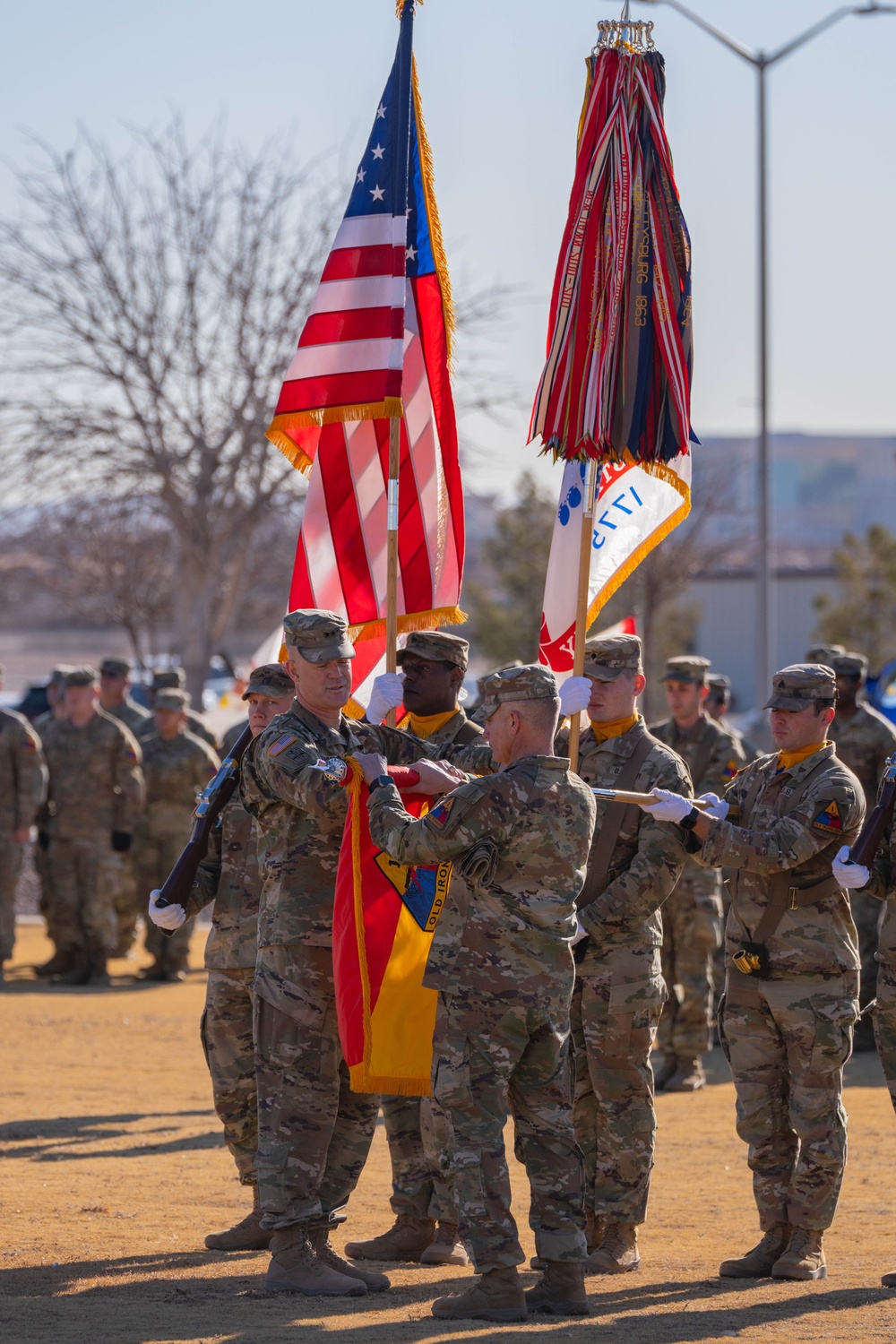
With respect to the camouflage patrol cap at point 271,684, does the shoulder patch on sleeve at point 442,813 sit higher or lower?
lower

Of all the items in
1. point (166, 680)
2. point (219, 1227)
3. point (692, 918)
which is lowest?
point (219, 1227)

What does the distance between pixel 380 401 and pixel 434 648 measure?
1.25 metres

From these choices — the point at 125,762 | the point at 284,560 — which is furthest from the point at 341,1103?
the point at 284,560

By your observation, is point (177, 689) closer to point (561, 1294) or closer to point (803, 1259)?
point (803, 1259)

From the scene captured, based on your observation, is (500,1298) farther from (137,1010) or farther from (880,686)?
(880,686)

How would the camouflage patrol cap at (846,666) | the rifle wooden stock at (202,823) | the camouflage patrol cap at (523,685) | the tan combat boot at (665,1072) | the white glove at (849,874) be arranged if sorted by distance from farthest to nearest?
the tan combat boot at (665,1072) < the camouflage patrol cap at (846,666) < the rifle wooden stock at (202,823) < the white glove at (849,874) < the camouflage patrol cap at (523,685)

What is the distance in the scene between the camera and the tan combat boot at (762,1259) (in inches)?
265

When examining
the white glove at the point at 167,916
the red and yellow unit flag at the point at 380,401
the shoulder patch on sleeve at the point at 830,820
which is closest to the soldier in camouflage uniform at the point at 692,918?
the red and yellow unit flag at the point at 380,401

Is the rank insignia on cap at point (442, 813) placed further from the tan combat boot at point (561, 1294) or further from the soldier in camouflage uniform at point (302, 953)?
the tan combat boot at point (561, 1294)

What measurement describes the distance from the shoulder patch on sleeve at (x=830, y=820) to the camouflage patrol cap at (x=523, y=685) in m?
1.24

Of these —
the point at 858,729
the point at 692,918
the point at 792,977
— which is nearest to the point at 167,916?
the point at 792,977

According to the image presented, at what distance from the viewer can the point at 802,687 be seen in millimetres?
6898

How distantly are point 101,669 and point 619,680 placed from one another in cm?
928

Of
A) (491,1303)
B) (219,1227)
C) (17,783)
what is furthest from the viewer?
(17,783)
